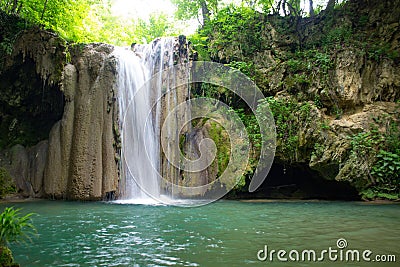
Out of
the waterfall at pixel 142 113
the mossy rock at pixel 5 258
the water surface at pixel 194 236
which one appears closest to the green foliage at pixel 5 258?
the mossy rock at pixel 5 258

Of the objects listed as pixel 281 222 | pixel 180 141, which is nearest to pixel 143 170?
pixel 180 141

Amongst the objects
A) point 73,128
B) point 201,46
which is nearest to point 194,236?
point 73,128

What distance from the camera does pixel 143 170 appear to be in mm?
14578

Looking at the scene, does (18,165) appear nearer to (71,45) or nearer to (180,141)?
(71,45)

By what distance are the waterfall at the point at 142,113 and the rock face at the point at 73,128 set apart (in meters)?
0.55

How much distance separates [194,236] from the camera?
6.22m

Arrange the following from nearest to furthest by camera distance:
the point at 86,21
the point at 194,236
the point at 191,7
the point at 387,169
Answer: the point at 194,236 < the point at 387,169 < the point at 86,21 < the point at 191,7

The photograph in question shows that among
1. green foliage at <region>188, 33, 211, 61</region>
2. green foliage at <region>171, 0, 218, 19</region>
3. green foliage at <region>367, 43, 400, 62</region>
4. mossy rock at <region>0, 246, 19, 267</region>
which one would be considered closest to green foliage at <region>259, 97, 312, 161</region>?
green foliage at <region>367, 43, 400, 62</region>

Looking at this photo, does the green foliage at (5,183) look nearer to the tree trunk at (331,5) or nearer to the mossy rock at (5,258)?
the mossy rock at (5,258)

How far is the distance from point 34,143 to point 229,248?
13.4m

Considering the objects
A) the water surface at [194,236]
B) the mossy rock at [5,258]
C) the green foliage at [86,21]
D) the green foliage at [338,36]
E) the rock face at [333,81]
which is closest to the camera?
the mossy rock at [5,258]

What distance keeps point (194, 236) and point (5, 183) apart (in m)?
11.1

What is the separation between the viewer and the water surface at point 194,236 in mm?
4676

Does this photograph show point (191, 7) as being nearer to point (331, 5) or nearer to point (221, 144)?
point (331, 5)
